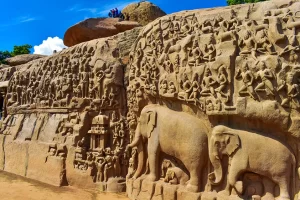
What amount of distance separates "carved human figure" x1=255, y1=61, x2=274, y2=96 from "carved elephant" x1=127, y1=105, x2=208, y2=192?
121 centimetres

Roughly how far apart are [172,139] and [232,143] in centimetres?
114

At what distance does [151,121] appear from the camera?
5957 mm

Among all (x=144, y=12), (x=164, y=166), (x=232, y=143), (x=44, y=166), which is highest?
(x=144, y=12)

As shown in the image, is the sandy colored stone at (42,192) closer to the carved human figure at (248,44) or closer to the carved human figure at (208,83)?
the carved human figure at (208,83)

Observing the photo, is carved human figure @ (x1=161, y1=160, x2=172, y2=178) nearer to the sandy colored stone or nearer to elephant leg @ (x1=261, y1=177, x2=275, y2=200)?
the sandy colored stone

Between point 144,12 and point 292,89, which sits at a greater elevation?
point 144,12

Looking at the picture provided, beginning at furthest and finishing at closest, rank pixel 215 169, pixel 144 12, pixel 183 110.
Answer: pixel 144 12 < pixel 183 110 < pixel 215 169

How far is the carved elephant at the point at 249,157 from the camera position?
14.3 ft

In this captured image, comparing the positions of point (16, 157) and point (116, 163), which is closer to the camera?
point (116, 163)

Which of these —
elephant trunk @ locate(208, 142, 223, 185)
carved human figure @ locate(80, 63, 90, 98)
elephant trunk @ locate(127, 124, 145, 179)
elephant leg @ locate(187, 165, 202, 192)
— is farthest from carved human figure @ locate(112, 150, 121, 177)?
elephant trunk @ locate(208, 142, 223, 185)

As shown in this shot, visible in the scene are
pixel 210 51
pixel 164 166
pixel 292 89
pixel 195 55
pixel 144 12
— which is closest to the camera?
pixel 292 89

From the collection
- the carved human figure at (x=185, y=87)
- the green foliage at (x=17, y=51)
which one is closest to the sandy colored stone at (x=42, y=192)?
the carved human figure at (x=185, y=87)

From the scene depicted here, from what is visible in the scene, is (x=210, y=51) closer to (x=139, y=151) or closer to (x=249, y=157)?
(x=249, y=157)

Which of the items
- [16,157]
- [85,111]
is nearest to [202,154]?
[85,111]
